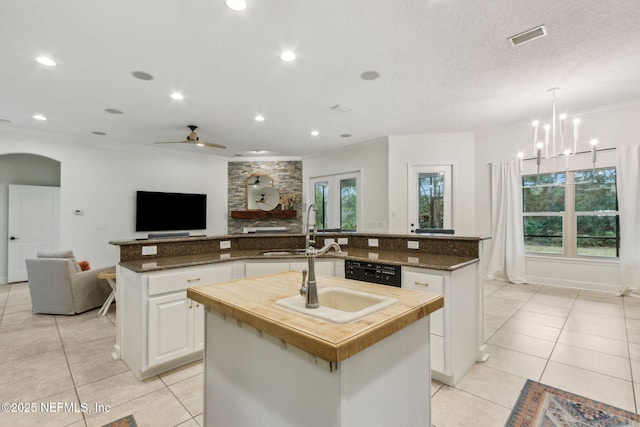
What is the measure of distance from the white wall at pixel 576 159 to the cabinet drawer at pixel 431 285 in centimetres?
395

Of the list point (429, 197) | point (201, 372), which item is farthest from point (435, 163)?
point (201, 372)

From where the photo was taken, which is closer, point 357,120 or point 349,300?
point 349,300

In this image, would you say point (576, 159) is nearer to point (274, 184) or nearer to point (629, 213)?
point (629, 213)

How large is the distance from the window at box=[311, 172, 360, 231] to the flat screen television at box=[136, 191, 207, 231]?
269cm

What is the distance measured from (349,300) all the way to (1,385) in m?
2.75

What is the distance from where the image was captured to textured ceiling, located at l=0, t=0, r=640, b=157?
2086 mm

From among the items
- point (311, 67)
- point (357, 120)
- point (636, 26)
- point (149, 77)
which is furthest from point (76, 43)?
point (636, 26)

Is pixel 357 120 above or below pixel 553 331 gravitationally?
above

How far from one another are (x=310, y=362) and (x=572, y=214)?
5635mm

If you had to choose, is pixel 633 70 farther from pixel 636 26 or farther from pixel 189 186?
pixel 189 186

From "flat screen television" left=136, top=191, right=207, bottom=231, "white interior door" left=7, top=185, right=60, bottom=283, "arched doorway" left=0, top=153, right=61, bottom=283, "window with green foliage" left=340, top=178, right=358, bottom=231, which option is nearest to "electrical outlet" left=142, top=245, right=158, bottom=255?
"flat screen television" left=136, top=191, right=207, bottom=231

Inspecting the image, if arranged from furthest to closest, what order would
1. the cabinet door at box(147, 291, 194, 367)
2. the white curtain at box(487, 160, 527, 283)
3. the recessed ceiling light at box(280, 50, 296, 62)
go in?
the white curtain at box(487, 160, 527, 283)
the recessed ceiling light at box(280, 50, 296, 62)
the cabinet door at box(147, 291, 194, 367)

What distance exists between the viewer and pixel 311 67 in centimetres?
284

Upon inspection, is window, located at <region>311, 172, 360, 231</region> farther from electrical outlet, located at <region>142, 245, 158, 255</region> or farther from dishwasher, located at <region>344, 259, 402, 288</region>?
electrical outlet, located at <region>142, 245, 158, 255</region>
